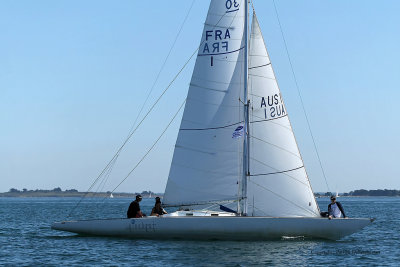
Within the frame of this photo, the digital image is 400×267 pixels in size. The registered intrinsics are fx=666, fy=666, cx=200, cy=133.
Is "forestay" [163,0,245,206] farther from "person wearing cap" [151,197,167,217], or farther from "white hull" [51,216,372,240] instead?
"white hull" [51,216,372,240]

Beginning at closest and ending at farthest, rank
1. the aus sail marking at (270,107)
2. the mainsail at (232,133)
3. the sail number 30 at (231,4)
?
the mainsail at (232,133) → the aus sail marking at (270,107) → the sail number 30 at (231,4)

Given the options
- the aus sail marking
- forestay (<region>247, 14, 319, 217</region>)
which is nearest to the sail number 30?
forestay (<region>247, 14, 319, 217</region>)

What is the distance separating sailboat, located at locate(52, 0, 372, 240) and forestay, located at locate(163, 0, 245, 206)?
0.13ft

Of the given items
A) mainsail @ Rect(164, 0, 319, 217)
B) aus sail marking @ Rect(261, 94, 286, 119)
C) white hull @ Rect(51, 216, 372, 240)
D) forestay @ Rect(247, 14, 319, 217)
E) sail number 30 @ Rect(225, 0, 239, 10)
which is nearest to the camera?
white hull @ Rect(51, 216, 372, 240)

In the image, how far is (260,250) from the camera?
23.5 metres

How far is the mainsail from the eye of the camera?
2609 cm

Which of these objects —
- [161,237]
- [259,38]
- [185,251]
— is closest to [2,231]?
[161,237]

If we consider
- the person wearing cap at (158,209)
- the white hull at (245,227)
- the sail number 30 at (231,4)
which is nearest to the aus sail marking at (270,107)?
the sail number 30 at (231,4)

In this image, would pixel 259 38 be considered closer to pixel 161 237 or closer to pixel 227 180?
pixel 227 180

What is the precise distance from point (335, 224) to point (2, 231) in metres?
18.6

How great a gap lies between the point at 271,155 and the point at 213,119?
2719 millimetres

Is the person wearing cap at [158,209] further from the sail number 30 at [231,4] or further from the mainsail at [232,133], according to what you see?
the sail number 30 at [231,4]

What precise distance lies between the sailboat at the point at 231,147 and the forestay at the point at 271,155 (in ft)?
0.13

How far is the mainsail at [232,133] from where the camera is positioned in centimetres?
2609
